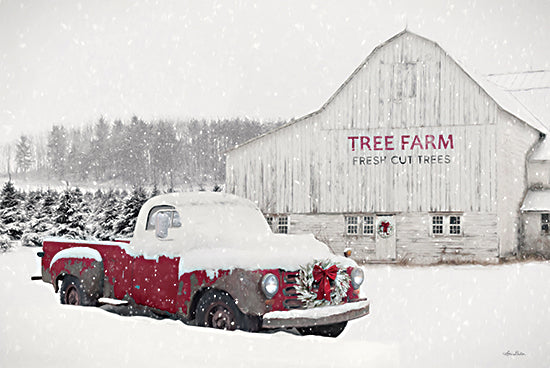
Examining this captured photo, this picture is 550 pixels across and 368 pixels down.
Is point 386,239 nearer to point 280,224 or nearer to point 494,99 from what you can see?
point 280,224

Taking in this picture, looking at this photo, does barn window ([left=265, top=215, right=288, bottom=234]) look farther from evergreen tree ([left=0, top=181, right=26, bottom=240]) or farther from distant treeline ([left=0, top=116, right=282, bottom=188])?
distant treeline ([left=0, top=116, right=282, bottom=188])

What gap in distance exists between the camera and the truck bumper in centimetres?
789

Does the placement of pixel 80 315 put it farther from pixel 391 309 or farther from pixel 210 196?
pixel 391 309

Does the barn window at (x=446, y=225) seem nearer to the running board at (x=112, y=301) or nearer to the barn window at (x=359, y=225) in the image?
the barn window at (x=359, y=225)

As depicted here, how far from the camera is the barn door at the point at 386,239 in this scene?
82.3 feet

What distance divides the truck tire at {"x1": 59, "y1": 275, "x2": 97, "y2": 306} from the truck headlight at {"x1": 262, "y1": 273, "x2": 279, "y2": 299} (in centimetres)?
374

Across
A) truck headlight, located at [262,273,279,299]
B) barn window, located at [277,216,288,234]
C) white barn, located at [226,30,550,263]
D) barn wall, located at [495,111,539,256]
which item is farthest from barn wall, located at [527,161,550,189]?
truck headlight, located at [262,273,279,299]

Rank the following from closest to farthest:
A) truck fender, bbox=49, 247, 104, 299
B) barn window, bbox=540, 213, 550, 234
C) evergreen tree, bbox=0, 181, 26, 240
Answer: truck fender, bbox=49, 247, 104, 299, barn window, bbox=540, 213, 550, 234, evergreen tree, bbox=0, 181, 26, 240

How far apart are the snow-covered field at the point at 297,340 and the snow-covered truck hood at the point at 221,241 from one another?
937mm

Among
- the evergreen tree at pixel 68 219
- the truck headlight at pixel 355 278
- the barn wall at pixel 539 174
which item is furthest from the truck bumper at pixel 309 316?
the evergreen tree at pixel 68 219

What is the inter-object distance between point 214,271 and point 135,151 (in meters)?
91.4

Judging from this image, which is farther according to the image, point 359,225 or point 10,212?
point 10,212

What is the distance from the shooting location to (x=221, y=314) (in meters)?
8.38
